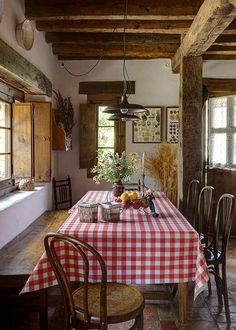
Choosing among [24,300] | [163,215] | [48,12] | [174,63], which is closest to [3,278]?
[24,300]

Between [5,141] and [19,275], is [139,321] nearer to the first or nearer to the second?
[19,275]

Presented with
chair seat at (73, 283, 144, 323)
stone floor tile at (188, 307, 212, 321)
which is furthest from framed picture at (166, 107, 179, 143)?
chair seat at (73, 283, 144, 323)

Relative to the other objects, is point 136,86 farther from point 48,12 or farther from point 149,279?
point 149,279

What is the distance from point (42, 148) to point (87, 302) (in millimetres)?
3127

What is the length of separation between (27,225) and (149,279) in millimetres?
2030

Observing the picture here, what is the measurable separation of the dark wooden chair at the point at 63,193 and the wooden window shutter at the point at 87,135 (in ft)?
1.28

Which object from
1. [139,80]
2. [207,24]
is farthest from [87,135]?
[207,24]

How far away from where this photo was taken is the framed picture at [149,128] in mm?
5793

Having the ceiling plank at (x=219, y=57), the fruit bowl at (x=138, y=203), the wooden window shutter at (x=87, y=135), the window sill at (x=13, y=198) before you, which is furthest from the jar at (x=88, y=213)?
the ceiling plank at (x=219, y=57)

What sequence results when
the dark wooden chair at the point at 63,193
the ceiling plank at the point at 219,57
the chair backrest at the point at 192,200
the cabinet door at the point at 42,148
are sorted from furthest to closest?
the dark wooden chair at the point at 63,193 → the ceiling plank at the point at 219,57 → the cabinet door at the point at 42,148 → the chair backrest at the point at 192,200

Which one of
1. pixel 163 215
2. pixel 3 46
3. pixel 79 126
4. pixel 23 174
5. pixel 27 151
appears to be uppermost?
pixel 3 46

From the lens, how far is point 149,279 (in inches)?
90.7

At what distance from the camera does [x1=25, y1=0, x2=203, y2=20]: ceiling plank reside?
3586mm

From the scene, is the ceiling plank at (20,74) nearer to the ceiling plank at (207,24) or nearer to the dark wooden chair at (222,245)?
the ceiling plank at (207,24)
